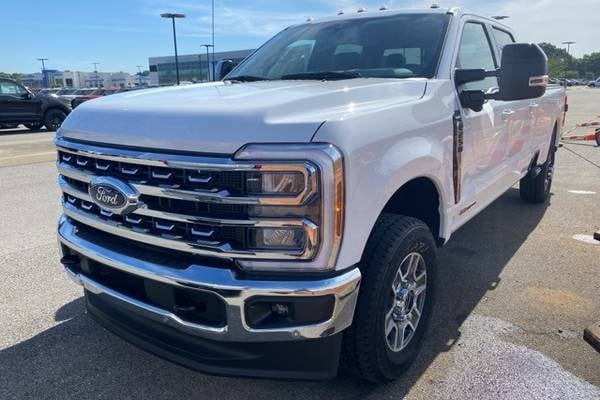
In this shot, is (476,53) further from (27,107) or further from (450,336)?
(27,107)

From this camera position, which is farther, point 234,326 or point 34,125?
point 34,125

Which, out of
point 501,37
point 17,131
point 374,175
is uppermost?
point 501,37

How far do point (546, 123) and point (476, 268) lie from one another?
227 centimetres

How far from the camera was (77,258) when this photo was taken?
2.77 metres

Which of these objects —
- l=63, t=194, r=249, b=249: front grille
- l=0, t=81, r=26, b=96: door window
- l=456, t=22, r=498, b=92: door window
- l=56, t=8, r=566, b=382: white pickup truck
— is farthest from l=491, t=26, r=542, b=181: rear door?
l=0, t=81, r=26, b=96: door window

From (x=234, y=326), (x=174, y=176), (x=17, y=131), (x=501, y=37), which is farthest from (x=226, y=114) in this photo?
(x=17, y=131)

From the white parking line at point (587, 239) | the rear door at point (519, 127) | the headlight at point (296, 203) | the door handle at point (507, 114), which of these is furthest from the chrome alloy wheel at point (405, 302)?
the white parking line at point (587, 239)

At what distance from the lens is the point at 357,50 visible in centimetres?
360

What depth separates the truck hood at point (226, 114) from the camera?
6.63ft

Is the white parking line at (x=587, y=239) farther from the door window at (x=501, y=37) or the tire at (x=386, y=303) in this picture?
the tire at (x=386, y=303)

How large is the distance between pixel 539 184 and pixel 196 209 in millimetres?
5182

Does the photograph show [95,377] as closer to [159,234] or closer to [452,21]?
[159,234]

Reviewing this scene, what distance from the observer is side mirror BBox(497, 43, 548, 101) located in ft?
9.14

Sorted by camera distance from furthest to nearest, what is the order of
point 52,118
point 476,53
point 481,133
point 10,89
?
point 52,118, point 10,89, point 476,53, point 481,133
